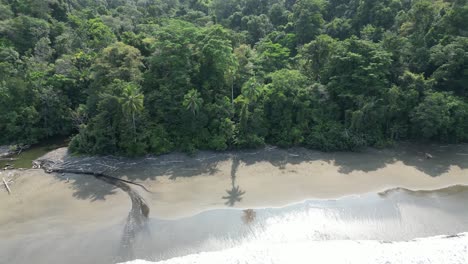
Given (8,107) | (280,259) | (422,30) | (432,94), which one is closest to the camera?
(280,259)

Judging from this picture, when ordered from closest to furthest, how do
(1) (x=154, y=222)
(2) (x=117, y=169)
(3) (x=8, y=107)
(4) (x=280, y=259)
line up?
1. (4) (x=280, y=259)
2. (1) (x=154, y=222)
3. (2) (x=117, y=169)
4. (3) (x=8, y=107)

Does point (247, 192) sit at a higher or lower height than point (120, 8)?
lower

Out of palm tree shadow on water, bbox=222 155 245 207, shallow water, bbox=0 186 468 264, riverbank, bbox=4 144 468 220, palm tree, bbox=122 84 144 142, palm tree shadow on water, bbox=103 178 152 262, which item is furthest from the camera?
palm tree, bbox=122 84 144 142

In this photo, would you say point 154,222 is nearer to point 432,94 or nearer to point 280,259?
point 280,259

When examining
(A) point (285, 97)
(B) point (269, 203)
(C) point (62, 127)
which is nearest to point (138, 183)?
(B) point (269, 203)

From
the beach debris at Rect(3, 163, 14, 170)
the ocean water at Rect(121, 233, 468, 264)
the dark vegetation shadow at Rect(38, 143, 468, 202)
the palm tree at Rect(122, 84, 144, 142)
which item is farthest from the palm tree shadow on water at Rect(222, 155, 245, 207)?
the beach debris at Rect(3, 163, 14, 170)

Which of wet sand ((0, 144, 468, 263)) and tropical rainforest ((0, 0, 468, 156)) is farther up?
tropical rainforest ((0, 0, 468, 156))

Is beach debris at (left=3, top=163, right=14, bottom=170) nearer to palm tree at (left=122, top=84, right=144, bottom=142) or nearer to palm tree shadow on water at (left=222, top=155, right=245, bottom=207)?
palm tree at (left=122, top=84, right=144, bottom=142)
